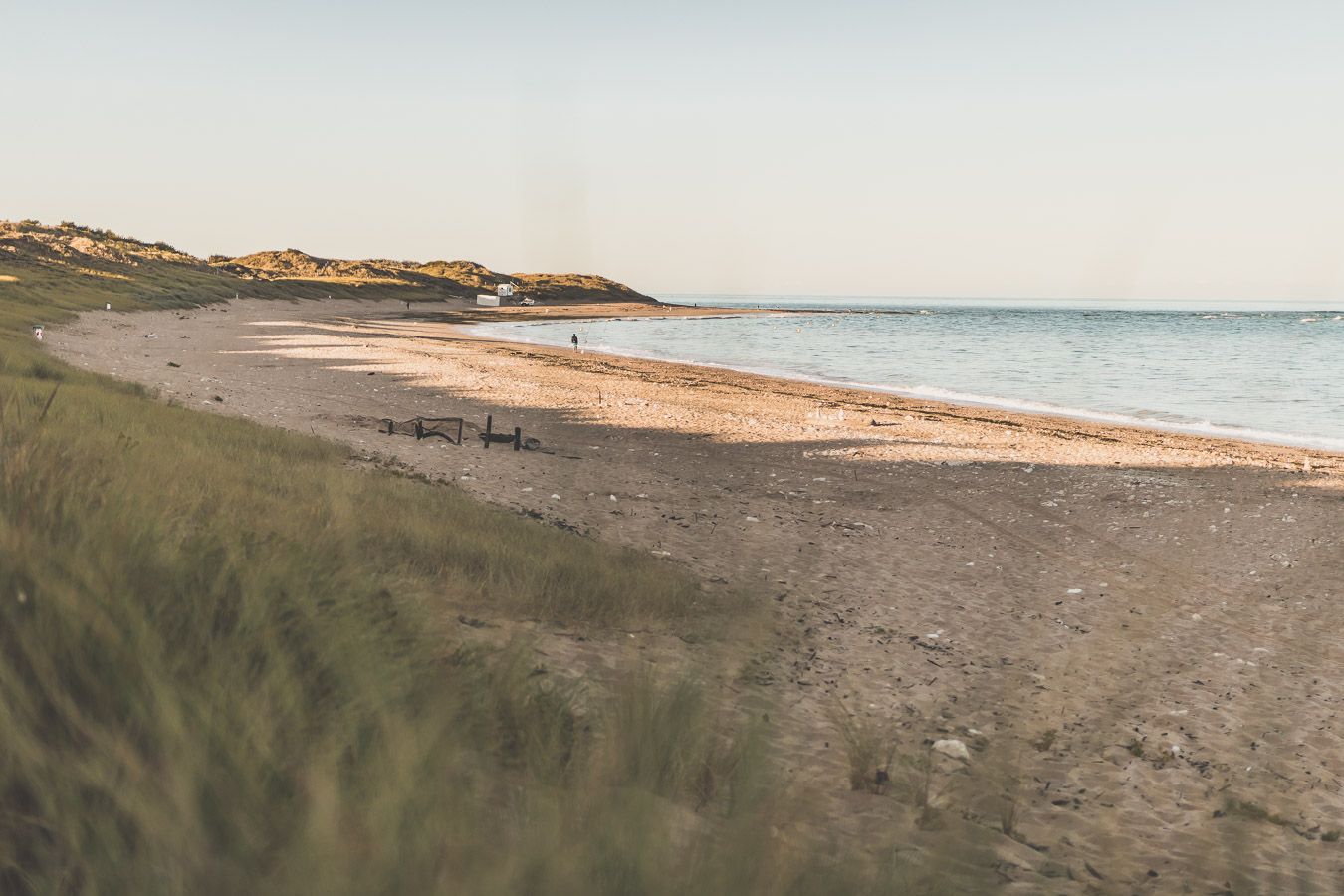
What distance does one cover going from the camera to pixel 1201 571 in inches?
396

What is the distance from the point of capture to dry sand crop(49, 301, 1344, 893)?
4263 millimetres

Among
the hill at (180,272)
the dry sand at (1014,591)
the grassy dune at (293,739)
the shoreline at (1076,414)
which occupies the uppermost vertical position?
the hill at (180,272)

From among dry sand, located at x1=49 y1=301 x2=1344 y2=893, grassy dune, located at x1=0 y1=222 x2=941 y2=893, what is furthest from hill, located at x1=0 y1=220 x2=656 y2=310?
grassy dune, located at x1=0 y1=222 x2=941 y2=893

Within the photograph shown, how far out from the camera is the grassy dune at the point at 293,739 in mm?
1548

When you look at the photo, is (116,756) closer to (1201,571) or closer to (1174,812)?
(1174,812)

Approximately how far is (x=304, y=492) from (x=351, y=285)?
130752 millimetres

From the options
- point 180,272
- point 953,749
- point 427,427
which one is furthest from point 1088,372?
point 180,272

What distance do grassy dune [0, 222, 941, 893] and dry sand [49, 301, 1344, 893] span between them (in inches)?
58.4

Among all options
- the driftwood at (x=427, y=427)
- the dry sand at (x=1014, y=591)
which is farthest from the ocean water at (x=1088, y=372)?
the driftwood at (x=427, y=427)

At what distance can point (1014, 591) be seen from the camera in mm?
8961

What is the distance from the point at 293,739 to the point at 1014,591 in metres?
8.29

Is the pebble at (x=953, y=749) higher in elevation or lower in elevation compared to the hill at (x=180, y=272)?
lower

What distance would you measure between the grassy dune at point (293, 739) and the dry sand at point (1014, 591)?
4.86ft

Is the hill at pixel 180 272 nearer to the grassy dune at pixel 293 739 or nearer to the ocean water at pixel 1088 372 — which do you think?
the ocean water at pixel 1088 372
